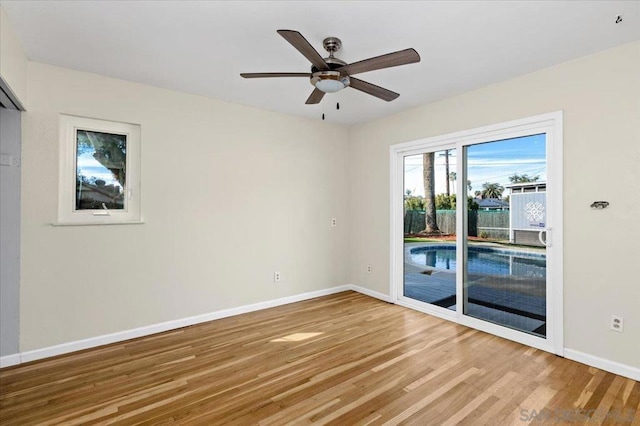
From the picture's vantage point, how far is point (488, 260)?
3.38 m

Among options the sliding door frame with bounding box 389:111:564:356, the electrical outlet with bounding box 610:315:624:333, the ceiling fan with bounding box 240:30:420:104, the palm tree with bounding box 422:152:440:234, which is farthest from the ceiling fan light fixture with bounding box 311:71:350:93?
the electrical outlet with bounding box 610:315:624:333

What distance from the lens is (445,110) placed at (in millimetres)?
3639

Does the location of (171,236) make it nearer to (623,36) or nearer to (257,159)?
(257,159)

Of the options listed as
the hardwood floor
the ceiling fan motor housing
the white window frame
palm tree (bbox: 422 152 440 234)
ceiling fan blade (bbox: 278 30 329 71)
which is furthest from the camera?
palm tree (bbox: 422 152 440 234)

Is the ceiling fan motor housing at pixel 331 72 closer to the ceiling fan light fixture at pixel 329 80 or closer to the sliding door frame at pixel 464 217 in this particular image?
the ceiling fan light fixture at pixel 329 80

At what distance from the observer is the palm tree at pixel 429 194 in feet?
13.0

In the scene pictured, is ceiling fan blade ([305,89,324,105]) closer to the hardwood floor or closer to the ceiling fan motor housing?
the ceiling fan motor housing

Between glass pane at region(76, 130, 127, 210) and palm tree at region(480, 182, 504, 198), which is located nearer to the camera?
glass pane at region(76, 130, 127, 210)

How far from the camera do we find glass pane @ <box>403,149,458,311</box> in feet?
12.3

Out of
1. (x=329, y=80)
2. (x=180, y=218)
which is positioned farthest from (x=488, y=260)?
(x=180, y=218)

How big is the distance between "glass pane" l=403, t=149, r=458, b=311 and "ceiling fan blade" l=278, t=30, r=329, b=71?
2251 mm

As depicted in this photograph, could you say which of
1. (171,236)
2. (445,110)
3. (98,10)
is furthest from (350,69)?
(171,236)

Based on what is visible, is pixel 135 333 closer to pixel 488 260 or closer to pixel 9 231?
pixel 9 231

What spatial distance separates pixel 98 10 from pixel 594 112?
3823 mm
